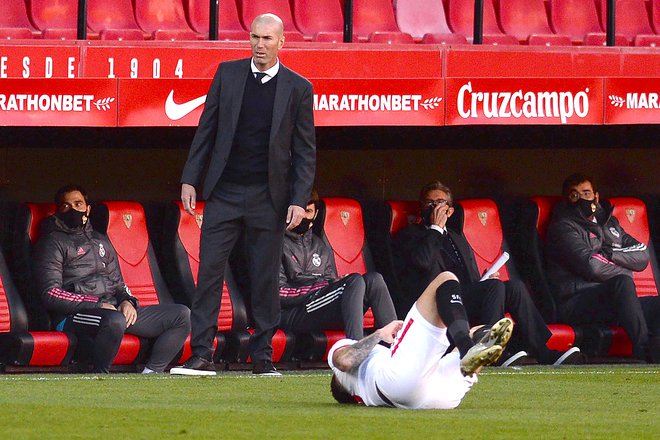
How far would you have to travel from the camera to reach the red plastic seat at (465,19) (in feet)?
41.4

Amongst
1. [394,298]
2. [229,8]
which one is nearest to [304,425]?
[394,298]

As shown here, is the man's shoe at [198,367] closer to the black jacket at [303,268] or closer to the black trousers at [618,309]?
the black jacket at [303,268]

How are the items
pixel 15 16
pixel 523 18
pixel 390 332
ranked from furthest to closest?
1. pixel 523 18
2. pixel 15 16
3. pixel 390 332

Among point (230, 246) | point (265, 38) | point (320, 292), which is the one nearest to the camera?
point (265, 38)

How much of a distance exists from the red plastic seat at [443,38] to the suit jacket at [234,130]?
3.86 metres

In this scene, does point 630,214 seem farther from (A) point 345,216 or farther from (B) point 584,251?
(A) point 345,216

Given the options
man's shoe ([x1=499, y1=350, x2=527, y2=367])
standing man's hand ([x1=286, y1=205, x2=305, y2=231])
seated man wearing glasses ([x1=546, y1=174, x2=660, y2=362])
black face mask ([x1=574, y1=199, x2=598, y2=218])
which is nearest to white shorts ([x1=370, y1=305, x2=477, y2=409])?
standing man's hand ([x1=286, y1=205, x2=305, y2=231])

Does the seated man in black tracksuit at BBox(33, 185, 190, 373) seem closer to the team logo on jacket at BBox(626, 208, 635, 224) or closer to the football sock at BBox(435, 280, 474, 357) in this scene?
the football sock at BBox(435, 280, 474, 357)

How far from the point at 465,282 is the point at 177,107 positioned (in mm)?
2452

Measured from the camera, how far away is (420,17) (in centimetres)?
1249

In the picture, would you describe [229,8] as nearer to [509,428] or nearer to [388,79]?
[388,79]

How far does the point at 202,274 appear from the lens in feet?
27.1

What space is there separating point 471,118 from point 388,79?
2.01ft

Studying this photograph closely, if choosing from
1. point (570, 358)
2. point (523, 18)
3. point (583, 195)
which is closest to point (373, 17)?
point (523, 18)
